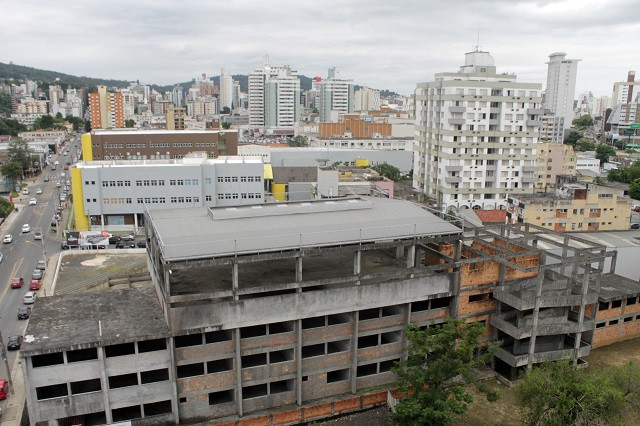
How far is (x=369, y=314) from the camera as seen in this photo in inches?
1226

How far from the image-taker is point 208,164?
66375mm

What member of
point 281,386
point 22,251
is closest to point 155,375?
point 281,386

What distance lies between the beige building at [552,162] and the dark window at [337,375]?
225 ft

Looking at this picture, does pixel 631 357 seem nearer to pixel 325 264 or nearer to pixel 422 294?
pixel 422 294

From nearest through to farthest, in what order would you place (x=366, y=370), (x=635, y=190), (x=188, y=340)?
(x=188, y=340) < (x=366, y=370) < (x=635, y=190)

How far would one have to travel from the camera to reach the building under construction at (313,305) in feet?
84.6

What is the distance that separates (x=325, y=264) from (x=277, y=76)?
582 ft

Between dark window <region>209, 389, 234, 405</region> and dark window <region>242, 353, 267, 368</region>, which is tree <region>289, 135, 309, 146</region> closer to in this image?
dark window <region>242, 353, 267, 368</region>

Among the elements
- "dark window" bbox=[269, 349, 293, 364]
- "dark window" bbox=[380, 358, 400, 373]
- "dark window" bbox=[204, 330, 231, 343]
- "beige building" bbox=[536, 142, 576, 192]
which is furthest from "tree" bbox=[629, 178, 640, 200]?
"dark window" bbox=[204, 330, 231, 343]

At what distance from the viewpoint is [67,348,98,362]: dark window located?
24.5 metres

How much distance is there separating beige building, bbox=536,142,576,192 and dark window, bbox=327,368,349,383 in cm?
6869

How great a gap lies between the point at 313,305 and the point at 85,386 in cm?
1231

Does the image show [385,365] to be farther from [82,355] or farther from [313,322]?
[82,355]

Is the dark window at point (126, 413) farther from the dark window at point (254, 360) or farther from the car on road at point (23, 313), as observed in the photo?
the car on road at point (23, 313)
